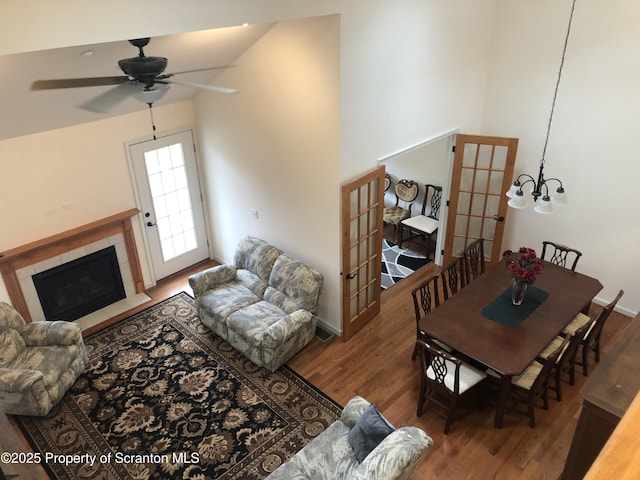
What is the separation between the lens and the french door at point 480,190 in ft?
19.4

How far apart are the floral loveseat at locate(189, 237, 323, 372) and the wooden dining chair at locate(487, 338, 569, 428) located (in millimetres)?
1920

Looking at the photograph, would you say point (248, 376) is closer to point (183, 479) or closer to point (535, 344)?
point (183, 479)

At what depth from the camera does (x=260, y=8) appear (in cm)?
360

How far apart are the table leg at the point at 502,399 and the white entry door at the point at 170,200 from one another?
4.53 meters

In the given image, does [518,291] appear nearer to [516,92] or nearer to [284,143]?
[516,92]

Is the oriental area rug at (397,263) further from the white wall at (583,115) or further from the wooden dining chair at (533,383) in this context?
the wooden dining chair at (533,383)

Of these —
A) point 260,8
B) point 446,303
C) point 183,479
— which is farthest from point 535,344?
point 260,8

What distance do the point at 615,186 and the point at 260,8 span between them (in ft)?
13.8

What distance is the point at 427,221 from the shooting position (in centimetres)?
736

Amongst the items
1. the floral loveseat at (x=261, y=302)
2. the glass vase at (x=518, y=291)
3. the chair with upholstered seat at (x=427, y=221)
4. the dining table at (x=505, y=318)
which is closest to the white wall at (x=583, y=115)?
the dining table at (x=505, y=318)

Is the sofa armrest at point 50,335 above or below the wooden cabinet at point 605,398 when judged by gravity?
below

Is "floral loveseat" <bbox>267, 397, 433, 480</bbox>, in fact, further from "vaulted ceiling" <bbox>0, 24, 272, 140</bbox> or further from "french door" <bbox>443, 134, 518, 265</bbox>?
"french door" <bbox>443, 134, 518, 265</bbox>

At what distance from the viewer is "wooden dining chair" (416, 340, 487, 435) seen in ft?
13.7

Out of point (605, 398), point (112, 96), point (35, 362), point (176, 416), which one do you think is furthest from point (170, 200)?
point (605, 398)
